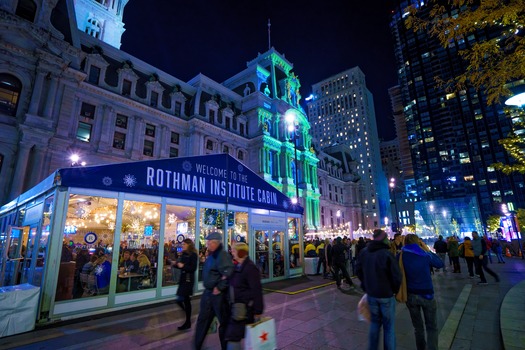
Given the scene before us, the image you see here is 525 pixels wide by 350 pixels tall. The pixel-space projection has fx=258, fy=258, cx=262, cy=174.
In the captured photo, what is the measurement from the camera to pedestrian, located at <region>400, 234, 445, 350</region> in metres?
4.14

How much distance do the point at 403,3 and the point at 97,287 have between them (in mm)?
148684

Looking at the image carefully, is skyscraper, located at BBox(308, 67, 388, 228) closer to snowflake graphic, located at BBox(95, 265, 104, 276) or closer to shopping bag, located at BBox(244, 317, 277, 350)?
snowflake graphic, located at BBox(95, 265, 104, 276)

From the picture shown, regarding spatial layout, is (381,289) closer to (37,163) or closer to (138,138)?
(37,163)

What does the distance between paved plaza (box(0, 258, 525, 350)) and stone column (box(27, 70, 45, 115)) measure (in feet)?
69.8

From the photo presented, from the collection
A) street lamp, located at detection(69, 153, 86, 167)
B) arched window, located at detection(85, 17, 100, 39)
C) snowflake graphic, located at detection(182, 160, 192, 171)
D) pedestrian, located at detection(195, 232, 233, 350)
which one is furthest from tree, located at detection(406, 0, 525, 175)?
arched window, located at detection(85, 17, 100, 39)

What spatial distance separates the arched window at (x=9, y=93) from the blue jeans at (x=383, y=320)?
27932mm

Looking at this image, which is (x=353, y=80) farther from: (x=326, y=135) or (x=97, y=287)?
(x=97, y=287)

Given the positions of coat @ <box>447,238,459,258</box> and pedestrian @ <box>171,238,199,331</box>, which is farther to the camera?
coat @ <box>447,238,459,258</box>

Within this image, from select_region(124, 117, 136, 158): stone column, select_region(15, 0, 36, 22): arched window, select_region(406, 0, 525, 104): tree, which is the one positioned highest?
select_region(15, 0, 36, 22): arched window

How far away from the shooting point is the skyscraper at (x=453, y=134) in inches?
3472

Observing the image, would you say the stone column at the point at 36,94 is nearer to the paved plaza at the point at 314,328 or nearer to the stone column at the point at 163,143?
the stone column at the point at 163,143

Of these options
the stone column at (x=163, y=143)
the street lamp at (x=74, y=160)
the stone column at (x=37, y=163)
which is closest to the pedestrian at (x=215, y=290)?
the street lamp at (x=74, y=160)

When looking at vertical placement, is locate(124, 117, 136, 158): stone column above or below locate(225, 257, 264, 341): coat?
above

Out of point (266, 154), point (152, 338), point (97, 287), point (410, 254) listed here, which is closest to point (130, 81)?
point (266, 154)
